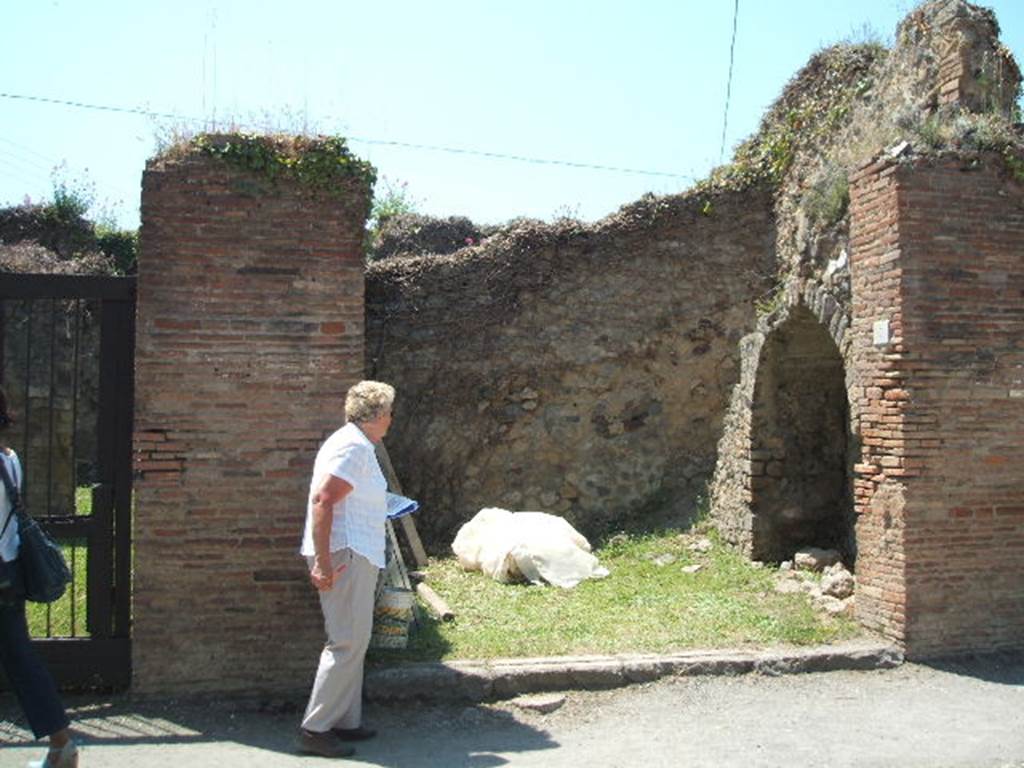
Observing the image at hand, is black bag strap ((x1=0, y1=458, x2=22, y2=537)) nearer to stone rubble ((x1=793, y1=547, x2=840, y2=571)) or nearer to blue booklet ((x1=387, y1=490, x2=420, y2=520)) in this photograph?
blue booklet ((x1=387, y1=490, x2=420, y2=520))

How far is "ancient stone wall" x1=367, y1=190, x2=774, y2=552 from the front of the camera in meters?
10.5

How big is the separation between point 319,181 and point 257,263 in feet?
2.13

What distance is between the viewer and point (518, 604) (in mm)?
7410

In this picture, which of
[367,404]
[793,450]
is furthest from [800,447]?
[367,404]

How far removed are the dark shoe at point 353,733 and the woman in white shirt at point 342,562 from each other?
0.38 feet

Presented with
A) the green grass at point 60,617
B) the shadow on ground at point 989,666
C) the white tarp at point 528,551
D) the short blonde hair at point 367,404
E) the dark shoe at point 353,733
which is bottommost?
the dark shoe at point 353,733

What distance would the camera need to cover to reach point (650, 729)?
4984 mm

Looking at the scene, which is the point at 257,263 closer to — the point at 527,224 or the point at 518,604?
the point at 518,604

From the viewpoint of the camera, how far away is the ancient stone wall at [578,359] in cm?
1052

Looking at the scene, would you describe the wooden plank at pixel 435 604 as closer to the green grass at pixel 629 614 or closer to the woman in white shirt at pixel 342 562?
the green grass at pixel 629 614

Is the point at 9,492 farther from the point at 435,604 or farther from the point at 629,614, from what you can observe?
the point at 629,614

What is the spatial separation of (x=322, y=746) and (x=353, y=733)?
30 cm

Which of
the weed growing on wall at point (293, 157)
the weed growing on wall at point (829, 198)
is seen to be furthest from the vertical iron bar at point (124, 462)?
the weed growing on wall at point (829, 198)

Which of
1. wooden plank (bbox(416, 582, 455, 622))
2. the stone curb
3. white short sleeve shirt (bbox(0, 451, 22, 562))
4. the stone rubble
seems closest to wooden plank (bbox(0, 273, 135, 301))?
white short sleeve shirt (bbox(0, 451, 22, 562))
